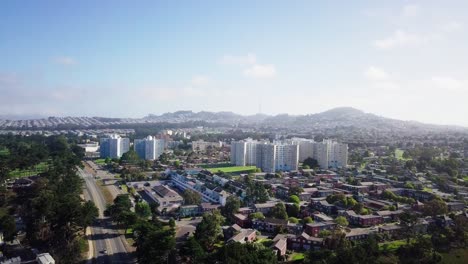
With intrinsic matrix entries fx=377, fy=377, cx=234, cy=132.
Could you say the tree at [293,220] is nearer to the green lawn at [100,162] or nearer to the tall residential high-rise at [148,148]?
the green lawn at [100,162]

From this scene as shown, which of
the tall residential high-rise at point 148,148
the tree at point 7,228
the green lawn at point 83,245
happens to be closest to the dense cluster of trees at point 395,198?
the green lawn at point 83,245

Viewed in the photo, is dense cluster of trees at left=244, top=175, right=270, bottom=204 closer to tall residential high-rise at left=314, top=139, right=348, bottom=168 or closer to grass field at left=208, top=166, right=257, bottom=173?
grass field at left=208, top=166, right=257, bottom=173

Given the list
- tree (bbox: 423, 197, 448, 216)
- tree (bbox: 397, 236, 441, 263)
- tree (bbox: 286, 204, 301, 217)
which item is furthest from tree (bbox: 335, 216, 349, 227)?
tree (bbox: 423, 197, 448, 216)

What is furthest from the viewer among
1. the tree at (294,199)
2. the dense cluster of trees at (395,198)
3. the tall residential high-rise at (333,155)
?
the tall residential high-rise at (333,155)

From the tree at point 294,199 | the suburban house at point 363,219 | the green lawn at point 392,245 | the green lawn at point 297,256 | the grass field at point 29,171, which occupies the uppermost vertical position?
the grass field at point 29,171

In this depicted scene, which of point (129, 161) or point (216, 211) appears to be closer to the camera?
point (216, 211)

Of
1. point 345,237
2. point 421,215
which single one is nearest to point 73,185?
point 345,237

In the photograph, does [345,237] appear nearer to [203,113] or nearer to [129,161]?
[129,161]

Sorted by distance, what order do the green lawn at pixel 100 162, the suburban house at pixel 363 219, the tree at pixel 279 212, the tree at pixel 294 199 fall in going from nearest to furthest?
the suburban house at pixel 363 219 → the tree at pixel 279 212 → the tree at pixel 294 199 → the green lawn at pixel 100 162
